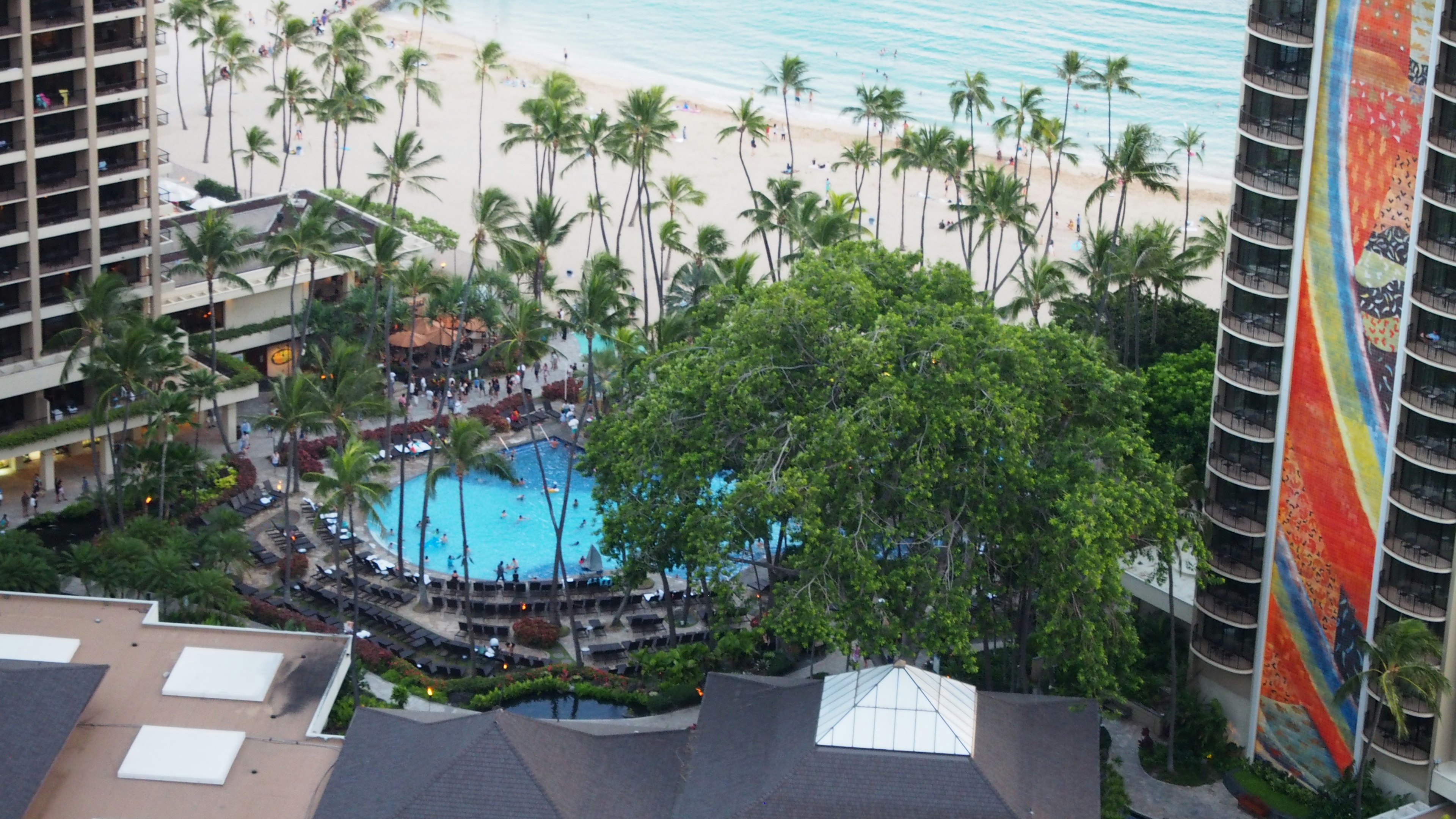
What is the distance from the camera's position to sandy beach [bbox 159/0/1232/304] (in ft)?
374

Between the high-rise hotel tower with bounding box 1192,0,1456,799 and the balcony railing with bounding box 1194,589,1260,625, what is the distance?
0.18ft

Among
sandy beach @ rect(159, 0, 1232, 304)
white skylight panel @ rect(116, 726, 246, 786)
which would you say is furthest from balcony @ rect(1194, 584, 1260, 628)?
sandy beach @ rect(159, 0, 1232, 304)

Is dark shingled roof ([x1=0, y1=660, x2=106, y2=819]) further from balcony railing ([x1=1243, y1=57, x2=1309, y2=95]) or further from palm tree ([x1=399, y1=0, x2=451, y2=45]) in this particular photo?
palm tree ([x1=399, y1=0, x2=451, y2=45])

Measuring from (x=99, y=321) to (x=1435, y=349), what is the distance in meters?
45.9

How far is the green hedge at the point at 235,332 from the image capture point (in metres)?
85.2

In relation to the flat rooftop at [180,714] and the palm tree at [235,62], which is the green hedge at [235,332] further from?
the flat rooftop at [180,714]

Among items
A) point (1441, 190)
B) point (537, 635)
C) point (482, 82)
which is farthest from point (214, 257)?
point (1441, 190)

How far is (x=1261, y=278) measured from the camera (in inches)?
2250

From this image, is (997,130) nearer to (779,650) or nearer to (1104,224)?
(1104,224)

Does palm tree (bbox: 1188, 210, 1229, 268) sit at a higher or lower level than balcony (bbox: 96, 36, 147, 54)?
lower

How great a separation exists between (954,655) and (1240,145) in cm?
1781

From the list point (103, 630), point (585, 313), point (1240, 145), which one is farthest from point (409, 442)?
point (1240, 145)

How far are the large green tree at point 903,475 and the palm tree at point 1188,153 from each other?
43.3 m

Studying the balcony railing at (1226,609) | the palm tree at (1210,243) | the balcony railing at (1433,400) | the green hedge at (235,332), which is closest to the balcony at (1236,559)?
the balcony railing at (1226,609)
